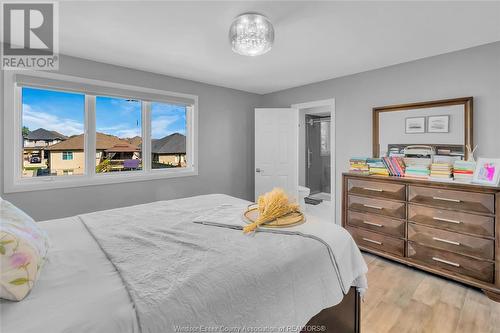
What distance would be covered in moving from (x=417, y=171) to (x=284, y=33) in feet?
6.75

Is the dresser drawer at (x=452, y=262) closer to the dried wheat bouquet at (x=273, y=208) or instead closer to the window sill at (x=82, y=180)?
the dried wheat bouquet at (x=273, y=208)

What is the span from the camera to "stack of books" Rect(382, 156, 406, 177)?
2889mm

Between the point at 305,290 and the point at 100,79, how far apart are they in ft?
10.4

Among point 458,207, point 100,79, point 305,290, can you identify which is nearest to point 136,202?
point 100,79

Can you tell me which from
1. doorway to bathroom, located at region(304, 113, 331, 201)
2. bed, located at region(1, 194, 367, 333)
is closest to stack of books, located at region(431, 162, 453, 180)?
bed, located at region(1, 194, 367, 333)

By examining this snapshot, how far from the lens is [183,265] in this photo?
1.11 metres

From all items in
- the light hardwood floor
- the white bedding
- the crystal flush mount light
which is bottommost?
the light hardwood floor

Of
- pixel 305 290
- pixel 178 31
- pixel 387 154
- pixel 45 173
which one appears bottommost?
pixel 305 290

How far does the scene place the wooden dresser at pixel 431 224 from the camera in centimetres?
219

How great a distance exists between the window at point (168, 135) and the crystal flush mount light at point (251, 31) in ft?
6.52

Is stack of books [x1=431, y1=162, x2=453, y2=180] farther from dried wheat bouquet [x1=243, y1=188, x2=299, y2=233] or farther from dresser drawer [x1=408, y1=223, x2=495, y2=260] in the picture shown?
dried wheat bouquet [x1=243, y1=188, x2=299, y2=233]

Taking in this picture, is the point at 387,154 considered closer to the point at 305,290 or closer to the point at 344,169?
the point at 344,169

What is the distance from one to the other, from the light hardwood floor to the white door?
2.04 metres

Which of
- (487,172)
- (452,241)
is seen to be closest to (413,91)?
(487,172)
